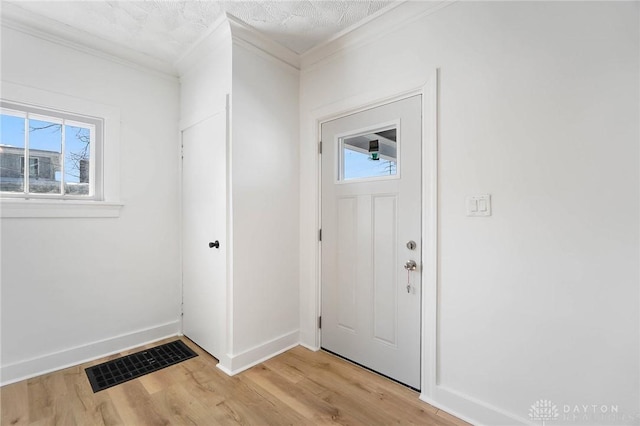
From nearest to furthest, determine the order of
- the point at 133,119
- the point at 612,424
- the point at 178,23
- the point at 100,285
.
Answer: the point at 612,424, the point at 178,23, the point at 100,285, the point at 133,119

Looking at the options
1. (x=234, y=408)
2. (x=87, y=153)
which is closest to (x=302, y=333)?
(x=234, y=408)

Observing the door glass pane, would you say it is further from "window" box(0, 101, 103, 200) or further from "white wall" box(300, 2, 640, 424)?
"window" box(0, 101, 103, 200)

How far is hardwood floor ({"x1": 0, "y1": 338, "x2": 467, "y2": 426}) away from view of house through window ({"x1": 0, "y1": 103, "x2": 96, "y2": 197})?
145 cm

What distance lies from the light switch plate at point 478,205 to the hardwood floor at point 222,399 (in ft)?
4.11

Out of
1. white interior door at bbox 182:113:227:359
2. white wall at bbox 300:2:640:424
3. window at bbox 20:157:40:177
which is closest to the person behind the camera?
white wall at bbox 300:2:640:424

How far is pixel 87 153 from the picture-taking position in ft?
8.17

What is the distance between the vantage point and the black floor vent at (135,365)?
6.87 ft

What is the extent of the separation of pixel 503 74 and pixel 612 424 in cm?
182

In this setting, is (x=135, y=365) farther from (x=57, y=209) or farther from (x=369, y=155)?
(x=369, y=155)

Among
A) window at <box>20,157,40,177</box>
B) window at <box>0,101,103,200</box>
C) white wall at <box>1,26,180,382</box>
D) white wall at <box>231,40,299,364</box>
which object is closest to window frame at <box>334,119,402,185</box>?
white wall at <box>231,40,299,364</box>

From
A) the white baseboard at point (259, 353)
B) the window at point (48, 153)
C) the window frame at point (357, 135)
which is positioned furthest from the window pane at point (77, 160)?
the window frame at point (357, 135)

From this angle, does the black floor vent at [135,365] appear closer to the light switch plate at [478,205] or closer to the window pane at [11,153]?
the window pane at [11,153]

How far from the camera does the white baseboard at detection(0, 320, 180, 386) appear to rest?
2062mm

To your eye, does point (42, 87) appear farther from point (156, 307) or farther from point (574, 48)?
point (574, 48)
